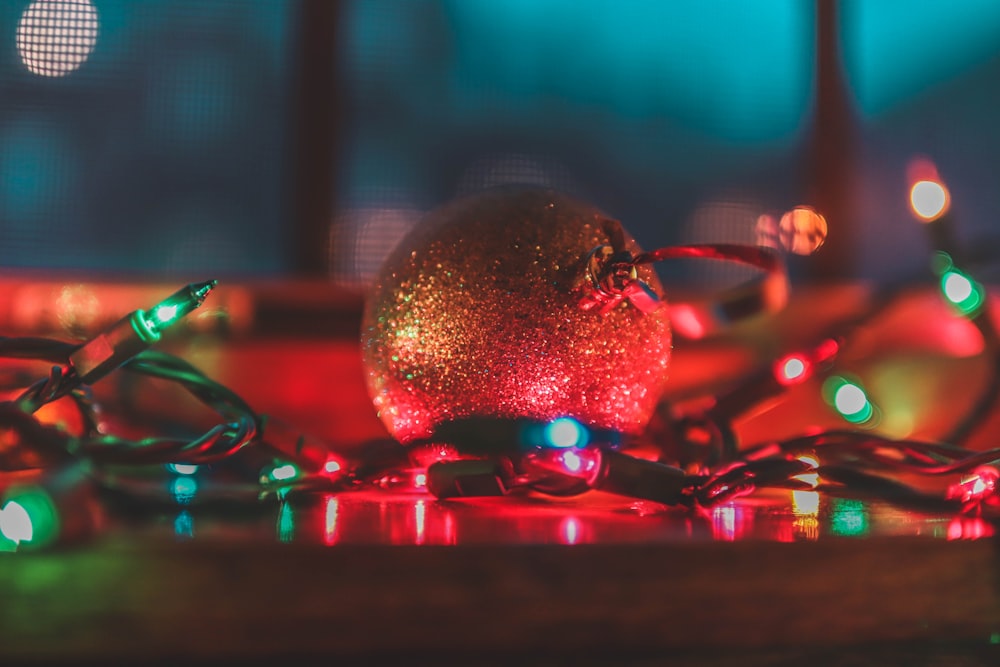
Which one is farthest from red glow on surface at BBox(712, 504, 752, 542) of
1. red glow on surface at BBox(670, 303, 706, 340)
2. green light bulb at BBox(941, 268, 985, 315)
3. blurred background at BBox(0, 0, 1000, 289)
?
blurred background at BBox(0, 0, 1000, 289)

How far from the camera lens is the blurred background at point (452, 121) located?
83 cm

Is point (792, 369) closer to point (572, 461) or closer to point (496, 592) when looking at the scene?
point (572, 461)

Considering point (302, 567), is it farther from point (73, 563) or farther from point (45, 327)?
point (45, 327)

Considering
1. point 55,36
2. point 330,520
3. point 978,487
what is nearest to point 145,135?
point 55,36

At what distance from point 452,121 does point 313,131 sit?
0.15 meters

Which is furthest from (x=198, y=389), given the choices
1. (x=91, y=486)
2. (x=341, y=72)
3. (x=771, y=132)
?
(x=771, y=132)

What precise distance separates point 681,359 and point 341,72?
46 cm

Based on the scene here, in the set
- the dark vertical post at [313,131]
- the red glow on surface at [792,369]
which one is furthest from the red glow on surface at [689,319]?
the dark vertical post at [313,131]

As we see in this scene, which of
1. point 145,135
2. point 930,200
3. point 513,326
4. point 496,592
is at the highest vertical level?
point 145,135

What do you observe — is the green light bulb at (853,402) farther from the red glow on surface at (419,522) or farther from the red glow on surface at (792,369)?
the red glow on surface at (419,522)

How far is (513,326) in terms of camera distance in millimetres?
362

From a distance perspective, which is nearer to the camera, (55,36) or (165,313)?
(165,313)

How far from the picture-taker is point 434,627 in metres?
0.23

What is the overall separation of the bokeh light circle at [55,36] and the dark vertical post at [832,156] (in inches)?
31.4
